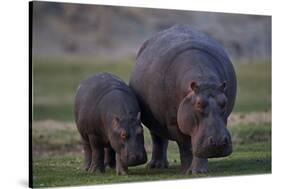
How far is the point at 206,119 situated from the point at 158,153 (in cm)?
199

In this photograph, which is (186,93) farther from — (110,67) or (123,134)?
(110,67)

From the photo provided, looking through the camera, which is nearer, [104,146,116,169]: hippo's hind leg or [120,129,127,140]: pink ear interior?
[120,129,127,140]: pink ear interior

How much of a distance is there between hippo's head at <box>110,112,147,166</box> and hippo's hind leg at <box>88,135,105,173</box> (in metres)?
0.51

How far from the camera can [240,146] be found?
439 inches

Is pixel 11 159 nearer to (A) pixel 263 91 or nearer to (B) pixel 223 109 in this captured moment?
(B) pixel 223 109

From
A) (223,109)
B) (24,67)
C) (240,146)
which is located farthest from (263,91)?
(24,67)

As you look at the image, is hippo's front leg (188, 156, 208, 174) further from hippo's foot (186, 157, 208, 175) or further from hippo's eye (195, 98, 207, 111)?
hippo's eye (195, 98, 207, 111)

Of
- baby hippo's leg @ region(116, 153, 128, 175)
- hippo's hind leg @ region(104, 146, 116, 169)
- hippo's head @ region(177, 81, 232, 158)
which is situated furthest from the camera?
hippo's hind leg @ region(104, 146, 116, 169)

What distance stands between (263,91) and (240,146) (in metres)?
0.88

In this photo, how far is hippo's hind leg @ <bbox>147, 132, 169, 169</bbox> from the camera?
1027cm

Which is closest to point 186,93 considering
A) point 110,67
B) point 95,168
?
point 95,168

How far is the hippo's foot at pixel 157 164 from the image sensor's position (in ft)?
33.6

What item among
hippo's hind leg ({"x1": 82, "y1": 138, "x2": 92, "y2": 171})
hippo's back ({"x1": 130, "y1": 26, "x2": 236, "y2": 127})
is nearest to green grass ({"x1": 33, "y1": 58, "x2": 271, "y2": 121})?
hippo's hind leg ({"x1": 82, "y1": 138, "x2": 92, "y2": 171})

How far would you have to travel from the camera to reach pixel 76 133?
36.2 feet
